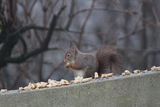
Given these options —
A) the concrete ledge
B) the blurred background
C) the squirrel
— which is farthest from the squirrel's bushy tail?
the blurred background

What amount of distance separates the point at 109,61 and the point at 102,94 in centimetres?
93

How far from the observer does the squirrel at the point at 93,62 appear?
10.5ft

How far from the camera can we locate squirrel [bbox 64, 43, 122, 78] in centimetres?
319

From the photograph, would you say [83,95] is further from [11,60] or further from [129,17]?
[129,17]

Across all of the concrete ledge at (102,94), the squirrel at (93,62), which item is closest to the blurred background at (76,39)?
the squirrel at (93,62)

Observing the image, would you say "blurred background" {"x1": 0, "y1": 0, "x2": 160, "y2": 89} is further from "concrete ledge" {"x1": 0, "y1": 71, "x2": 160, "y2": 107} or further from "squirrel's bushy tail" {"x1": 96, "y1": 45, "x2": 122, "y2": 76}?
"concrete ledge" {"x1": 0, "y1": 71, "x2": 160, "y2": 107}

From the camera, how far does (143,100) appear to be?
230 centimetres

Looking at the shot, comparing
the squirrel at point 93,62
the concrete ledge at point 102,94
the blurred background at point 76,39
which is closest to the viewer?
the concrete ledge at point 102,94

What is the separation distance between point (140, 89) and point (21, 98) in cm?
74

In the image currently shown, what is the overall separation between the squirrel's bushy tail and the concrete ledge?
2.75 ft

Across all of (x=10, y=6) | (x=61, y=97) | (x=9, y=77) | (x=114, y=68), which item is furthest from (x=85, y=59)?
(x=9, y=77)

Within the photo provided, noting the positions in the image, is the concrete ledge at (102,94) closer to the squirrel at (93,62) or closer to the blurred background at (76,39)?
the squirrel at (93,62)

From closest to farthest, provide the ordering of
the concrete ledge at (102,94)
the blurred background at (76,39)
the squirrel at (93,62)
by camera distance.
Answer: the concrete ledge at (102,94), the squirrel at (93,62), the blurred background at (76,39)

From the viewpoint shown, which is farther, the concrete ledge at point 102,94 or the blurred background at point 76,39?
the blurred background at point 76,39
